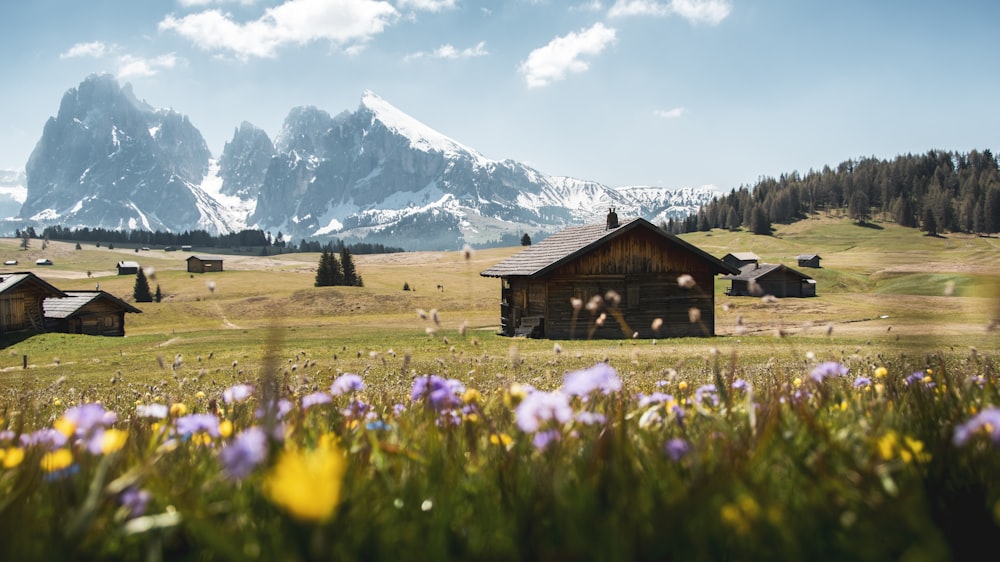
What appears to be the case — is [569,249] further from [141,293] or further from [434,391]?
[141,293]

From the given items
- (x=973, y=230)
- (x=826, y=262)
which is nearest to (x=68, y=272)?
(x=826, y=262)

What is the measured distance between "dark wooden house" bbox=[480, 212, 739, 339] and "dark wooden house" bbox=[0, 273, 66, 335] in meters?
33.1

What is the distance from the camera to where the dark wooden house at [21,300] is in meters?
43.9

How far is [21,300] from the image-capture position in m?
46.4

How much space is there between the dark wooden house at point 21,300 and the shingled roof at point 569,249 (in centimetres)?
3144

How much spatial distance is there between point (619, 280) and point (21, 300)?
4220cm

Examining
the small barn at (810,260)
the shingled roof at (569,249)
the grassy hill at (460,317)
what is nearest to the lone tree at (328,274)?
the grassy hill at (460,317)

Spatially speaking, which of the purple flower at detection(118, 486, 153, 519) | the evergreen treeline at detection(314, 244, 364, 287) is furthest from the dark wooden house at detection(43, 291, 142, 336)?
the purple flower at detection(118, 486, 153, 519)

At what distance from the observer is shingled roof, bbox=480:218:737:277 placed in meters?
32.8

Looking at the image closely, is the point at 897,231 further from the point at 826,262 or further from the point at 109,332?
the point at 109,332

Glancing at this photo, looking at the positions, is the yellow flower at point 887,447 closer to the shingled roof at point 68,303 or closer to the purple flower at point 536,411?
the purple flower at point 536,411

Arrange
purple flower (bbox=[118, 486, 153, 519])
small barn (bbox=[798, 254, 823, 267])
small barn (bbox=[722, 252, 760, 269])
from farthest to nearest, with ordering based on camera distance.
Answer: small barn (bbox=[798, 254, 823, 267]) < small barn (bbox=[722, 252, 760, 269]) < purple flower (bbox=[118, 486, 153, 519])

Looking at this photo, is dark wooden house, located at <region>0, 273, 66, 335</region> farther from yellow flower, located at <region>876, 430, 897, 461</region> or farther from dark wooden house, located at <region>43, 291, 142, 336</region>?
yellow flower, located at <region>876, 430, 897, 461</region>

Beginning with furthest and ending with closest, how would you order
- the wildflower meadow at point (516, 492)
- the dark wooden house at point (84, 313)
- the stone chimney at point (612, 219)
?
the dark wooden house at point (84, 313) → the stone chimney at point (612, 219) → the wildflower meadow at point (516, 492)
